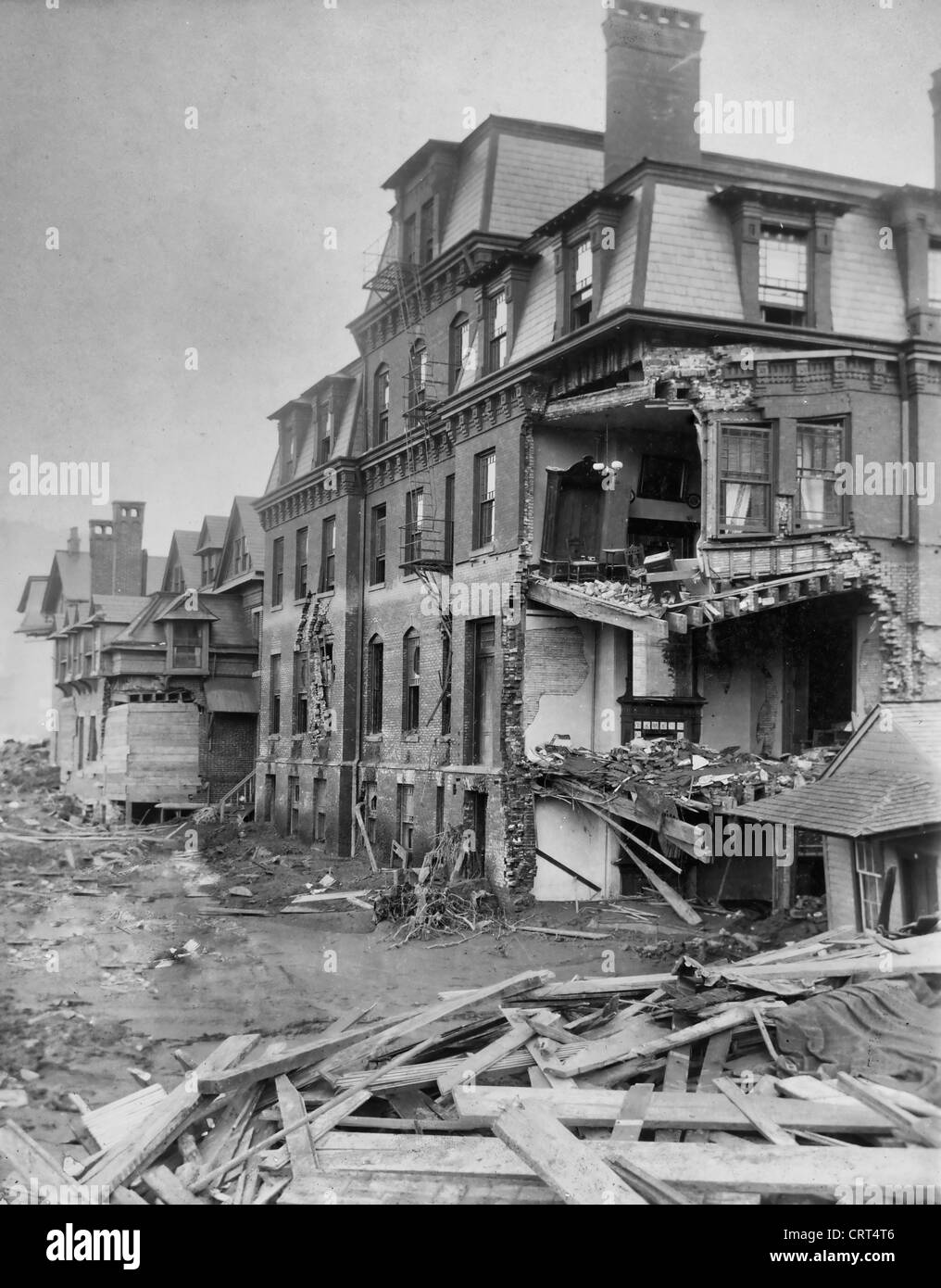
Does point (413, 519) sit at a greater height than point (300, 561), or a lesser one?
greater

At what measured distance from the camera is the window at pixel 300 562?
36531 mm

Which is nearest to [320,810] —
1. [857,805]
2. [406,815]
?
[406,815]

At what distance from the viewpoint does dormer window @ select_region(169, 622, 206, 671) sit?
4269 cm

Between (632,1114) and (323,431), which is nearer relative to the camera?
(632,1114)

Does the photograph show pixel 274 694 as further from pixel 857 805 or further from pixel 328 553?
pixel 857 805

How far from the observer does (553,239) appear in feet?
77.2

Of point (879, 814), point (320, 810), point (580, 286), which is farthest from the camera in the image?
point (320, 810)

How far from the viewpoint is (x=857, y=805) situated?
49.7ft

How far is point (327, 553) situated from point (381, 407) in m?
5.06

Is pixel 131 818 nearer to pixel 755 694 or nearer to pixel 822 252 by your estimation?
pixel 755 694

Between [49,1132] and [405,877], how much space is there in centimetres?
1252

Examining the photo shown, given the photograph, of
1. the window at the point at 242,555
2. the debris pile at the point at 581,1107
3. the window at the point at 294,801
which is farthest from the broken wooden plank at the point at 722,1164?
the window at the point at 242,555

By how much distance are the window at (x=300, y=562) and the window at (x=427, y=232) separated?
1104 centimetres

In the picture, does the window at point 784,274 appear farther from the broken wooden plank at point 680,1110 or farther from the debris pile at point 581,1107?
the broken wooden plank at point 680,1110
